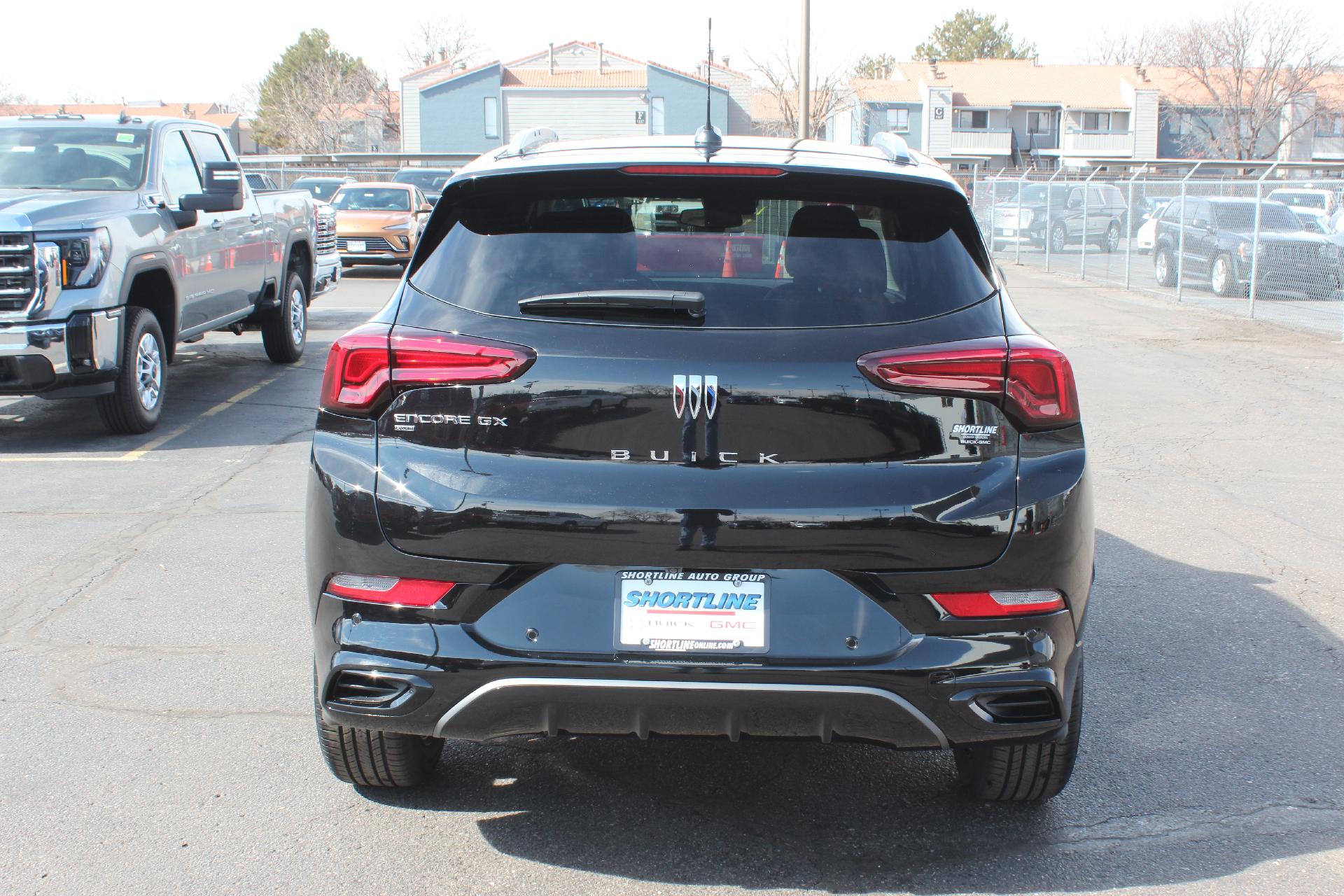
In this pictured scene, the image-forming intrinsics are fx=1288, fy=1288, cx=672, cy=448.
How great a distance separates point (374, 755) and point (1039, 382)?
6.43ft

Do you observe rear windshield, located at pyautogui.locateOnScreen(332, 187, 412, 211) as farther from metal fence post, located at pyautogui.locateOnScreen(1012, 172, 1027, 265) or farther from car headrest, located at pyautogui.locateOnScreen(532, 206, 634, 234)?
car headrest, located at pyautogui.locateOnScreen(532, 206, 634, 234)

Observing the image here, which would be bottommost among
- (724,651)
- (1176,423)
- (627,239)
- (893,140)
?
(1176,423)

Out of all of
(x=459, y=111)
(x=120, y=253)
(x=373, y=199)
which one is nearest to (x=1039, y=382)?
(x=120, y=253)

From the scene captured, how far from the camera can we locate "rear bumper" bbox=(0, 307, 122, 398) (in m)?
7.96

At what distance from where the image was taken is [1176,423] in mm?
9742

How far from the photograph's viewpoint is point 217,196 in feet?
30.7

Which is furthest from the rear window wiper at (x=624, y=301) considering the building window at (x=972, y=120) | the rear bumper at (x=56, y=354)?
the building window at (x=972, y=120)

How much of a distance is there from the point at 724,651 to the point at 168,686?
2.44 meters

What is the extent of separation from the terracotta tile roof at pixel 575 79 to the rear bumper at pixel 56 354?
65212mm

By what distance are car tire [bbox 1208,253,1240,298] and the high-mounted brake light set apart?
17591 mm

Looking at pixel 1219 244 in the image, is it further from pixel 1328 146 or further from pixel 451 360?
pixel 1328 146

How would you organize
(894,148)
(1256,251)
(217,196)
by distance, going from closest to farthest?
(894,148) < (217,196) < (1256,251)

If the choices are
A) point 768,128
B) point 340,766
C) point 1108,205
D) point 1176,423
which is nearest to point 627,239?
point 340,766

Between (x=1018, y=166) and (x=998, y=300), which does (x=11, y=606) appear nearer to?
(x=998, y=300)
